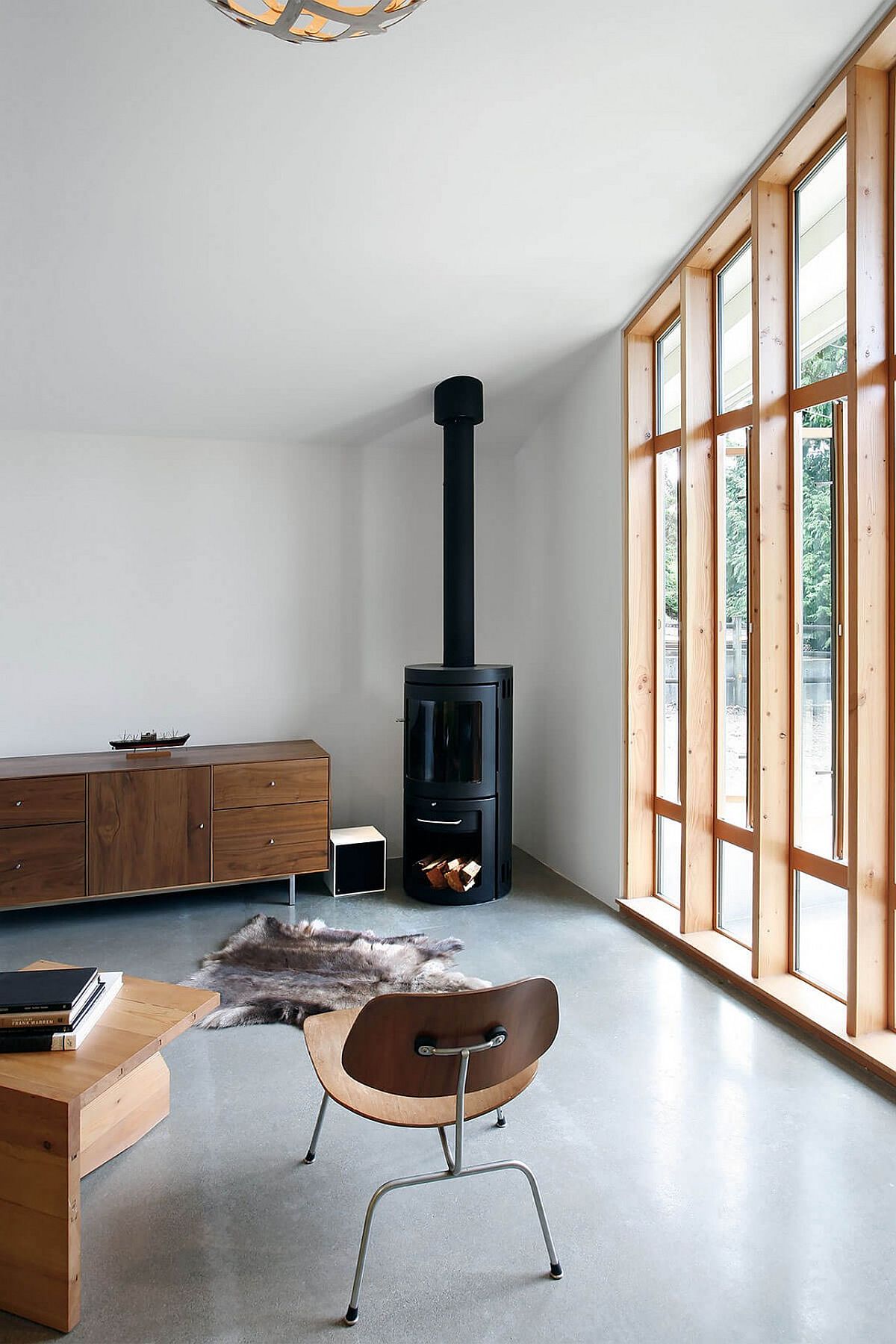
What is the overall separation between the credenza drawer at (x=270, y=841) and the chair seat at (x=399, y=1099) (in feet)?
7.55

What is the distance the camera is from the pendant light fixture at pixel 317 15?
1.31 m

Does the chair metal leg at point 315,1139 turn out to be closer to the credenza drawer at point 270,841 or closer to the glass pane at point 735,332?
the credenza drawer at point 270,841

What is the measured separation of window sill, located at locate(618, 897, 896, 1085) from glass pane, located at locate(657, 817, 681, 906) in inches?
2.9

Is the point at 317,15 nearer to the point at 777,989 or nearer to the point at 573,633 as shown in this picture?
the point at 777,989

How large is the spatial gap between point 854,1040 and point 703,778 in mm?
1274

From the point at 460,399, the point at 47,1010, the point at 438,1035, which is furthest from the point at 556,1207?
the point at 460,399

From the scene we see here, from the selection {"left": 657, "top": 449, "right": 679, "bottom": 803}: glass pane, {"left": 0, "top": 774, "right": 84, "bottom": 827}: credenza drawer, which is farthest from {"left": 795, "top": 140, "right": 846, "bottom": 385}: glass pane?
{"left": 0, "top": 774, "right": 84, "bottom": 827}: credenza drawer

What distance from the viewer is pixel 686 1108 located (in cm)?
244

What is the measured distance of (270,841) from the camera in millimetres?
4336

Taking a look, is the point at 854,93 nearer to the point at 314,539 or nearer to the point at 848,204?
the point at 848,204

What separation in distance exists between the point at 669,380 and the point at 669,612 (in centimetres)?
114

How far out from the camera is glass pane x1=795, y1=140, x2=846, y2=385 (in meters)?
2.90

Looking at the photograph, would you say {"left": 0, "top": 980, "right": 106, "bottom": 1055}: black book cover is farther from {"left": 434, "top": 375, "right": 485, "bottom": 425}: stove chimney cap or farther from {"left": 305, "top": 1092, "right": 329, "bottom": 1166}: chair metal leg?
{"left": 434, "top": 375, "right": 485, "bottom": 425}: stove chimney cap

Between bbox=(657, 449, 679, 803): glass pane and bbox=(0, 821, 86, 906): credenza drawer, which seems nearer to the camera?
bbox=(0, 821, 86, 906): credenza drawer
